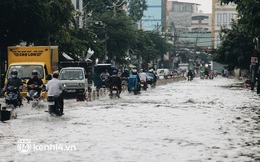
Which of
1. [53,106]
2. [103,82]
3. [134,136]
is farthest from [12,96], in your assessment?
[103,82]

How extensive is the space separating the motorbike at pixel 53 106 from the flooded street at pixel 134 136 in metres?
0.39

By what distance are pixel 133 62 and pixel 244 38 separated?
179 ft

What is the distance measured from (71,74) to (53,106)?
15.6 m

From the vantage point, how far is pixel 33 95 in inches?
1099

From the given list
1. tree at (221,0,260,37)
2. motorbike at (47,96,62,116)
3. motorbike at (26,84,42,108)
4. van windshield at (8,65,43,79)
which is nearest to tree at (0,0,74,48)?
van windshield at (8,65,43,79)

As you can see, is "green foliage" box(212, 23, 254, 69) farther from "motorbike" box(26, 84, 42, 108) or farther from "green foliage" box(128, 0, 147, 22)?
"green foliage" box(128, 0, 147, 22)

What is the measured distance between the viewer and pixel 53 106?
76.3 feet

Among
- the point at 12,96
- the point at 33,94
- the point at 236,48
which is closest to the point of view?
the point at 12,96

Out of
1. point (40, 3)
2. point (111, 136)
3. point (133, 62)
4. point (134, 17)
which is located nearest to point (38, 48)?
point (40, 3)

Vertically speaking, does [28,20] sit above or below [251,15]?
above

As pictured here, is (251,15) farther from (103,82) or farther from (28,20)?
(28,20)

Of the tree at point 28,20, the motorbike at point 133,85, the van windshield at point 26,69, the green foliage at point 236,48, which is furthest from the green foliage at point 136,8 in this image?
the van windshield at point 26,69

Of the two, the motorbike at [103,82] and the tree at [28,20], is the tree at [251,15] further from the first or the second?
the tree at [28,20]

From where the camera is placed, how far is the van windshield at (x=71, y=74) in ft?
126
